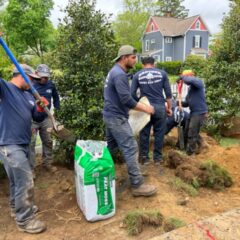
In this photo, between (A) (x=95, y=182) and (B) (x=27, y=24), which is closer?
(A) (x=95, y=182)

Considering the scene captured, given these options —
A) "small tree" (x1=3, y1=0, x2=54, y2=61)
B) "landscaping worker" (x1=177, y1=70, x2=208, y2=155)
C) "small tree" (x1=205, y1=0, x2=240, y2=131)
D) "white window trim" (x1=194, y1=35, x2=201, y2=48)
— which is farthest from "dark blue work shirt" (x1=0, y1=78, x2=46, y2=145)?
"white window trim" (x1=194, y1=35, x2=201, y2=48)

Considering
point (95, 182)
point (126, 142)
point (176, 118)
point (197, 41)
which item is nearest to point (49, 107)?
point (126, 142)

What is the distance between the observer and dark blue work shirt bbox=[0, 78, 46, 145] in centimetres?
345

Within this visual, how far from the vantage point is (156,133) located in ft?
18.2

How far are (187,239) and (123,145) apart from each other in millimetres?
1573

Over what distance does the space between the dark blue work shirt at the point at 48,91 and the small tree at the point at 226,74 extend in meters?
4.61

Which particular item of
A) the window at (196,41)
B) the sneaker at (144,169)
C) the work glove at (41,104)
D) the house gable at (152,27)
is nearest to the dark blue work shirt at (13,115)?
the work glove at (41,104)

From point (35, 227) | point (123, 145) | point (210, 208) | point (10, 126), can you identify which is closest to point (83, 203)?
point (35, 227)

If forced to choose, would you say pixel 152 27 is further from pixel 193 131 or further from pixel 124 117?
pixel 124 117

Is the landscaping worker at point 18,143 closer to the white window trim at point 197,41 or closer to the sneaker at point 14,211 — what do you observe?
the sneaker at point 14,211

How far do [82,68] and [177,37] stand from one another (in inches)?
1534

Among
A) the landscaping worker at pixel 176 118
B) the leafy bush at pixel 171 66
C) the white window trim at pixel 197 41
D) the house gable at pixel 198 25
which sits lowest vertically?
the leafy bush at pixel 171 66

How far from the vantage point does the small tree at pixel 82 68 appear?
203 inches

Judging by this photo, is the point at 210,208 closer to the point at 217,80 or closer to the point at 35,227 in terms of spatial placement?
the point at 35,227
